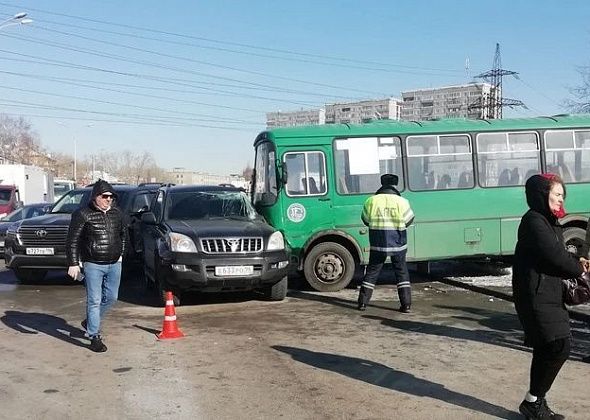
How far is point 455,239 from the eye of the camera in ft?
37.0

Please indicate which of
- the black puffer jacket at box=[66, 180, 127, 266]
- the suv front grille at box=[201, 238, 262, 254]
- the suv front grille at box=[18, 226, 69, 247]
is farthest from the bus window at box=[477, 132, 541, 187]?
the suv front grille at box=[18, 226, 69, 247]

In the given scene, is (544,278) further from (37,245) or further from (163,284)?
(37,245)

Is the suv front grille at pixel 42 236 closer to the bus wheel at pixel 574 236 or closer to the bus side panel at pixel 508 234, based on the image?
the bus side panel at pixel 508 234

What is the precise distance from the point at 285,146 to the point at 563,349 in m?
7.24

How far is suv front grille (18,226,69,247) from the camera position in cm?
1155

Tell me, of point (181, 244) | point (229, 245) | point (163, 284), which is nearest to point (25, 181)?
point (163, 284)

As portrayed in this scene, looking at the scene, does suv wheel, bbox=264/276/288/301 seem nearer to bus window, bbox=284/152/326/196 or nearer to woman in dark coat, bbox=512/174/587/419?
bus window, bbox=284/152/326/196

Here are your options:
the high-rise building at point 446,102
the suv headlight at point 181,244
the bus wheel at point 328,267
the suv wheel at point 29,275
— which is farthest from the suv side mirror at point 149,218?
the high-rise building at point 446,102

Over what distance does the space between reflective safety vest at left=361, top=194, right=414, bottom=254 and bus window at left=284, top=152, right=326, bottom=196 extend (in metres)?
2.29

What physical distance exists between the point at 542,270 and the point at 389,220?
4.48 meters

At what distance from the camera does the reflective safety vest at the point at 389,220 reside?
867 centimetres

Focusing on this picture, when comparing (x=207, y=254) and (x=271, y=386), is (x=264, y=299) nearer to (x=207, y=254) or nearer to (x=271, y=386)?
(x=207, y=254)

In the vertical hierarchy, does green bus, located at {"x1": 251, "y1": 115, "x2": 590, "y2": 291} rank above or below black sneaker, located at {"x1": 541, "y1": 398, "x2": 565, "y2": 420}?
above

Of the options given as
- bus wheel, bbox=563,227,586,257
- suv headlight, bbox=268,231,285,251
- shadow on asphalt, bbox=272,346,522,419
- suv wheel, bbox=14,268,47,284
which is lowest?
shadow on asphalt, bbox=272,346,522,419
